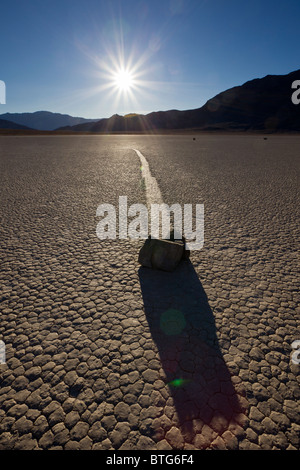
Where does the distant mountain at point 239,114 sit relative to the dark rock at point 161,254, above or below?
above

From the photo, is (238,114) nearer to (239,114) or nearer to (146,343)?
(239,114)

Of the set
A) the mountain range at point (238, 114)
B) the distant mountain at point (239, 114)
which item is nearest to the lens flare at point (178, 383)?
the mountain range at point (238, 114)

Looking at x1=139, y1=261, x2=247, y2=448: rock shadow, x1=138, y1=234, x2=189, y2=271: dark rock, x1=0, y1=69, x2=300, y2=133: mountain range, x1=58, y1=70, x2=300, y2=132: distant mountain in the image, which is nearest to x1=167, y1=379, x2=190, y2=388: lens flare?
x1=139, y1=261, x2=247, y2=448: rock shadow

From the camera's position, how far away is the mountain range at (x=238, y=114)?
223ft

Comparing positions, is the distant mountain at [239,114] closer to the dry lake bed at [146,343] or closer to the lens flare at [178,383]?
the dry lake bed at [146,343]

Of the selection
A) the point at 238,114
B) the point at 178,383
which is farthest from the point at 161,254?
the point at 238,114

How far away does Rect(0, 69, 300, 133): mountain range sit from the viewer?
67.9m

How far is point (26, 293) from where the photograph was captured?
2174mm

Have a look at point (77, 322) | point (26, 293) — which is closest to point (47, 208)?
point (26, 293)

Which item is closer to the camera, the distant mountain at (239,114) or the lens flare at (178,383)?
the lens flare at (178,383)

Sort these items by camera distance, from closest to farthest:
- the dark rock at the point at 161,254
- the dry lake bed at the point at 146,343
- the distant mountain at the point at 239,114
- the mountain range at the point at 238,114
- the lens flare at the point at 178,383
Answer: the dry lake bed at the point at 146,343 → the lens flare at the point at 178,383 → the dark rock at the point at 161,254 → the mountain range at the point at 238,114 → the distant mountain at the point at 239,114

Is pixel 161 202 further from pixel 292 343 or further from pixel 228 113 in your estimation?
pixel 228 113

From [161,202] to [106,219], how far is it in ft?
4.63

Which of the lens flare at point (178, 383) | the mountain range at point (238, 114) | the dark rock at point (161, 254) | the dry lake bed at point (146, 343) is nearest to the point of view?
the dry lake bed at point (146, 343)
